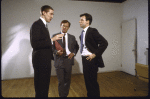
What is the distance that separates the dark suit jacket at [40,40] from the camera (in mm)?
1345

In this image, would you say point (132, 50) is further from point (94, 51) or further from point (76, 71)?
point (94, 51)

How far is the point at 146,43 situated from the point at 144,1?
1.41m

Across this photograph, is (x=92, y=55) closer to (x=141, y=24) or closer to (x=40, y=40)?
(x=40, y=40)

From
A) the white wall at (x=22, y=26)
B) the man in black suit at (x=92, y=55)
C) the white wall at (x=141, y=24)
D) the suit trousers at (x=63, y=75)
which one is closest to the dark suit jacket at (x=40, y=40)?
the man in black suit at (x=92, y=55)

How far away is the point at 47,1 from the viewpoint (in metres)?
3.97

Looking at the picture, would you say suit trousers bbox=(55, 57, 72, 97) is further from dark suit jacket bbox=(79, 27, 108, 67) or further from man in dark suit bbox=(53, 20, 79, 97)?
dark suit jacket bbox=(79, 27, 108, 67)

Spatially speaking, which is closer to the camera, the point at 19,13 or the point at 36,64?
the point at 36,64

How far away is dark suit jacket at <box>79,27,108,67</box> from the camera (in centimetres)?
164

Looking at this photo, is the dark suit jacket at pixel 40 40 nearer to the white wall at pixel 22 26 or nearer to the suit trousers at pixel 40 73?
the suit trousers at pixel 40 73

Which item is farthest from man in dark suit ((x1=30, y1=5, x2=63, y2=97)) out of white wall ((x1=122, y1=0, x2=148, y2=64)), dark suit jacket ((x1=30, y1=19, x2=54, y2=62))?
white wall ((x1=122, y1=0, x2=148, y2=64))

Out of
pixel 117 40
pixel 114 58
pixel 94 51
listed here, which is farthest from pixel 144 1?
pixel 94 51

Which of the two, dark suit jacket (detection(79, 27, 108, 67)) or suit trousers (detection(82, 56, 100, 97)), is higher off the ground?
dark suit jacket (detection(79, 27, 108, 67))

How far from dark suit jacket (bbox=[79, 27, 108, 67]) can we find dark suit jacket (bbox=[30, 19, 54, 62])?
0.62m

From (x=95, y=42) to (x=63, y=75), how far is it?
0.98 m
